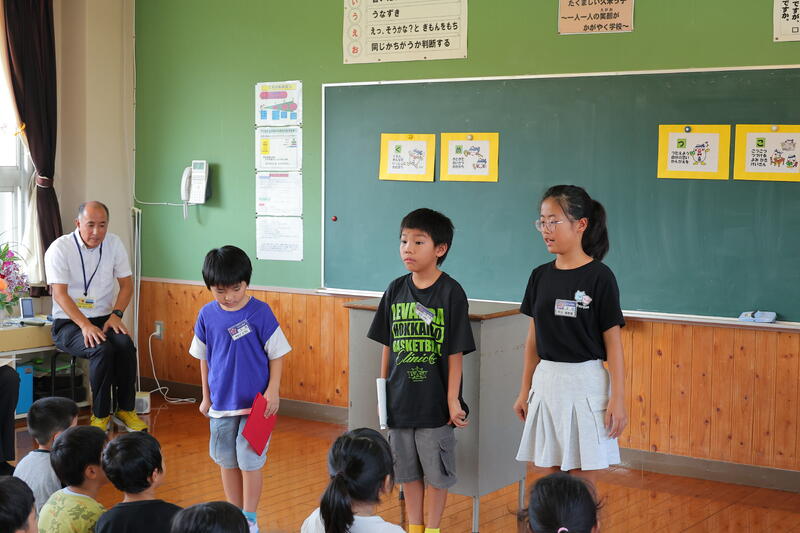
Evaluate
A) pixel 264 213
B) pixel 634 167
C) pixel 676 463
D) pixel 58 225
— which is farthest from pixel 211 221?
pixel 676 463

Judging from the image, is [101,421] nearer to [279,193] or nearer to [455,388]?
[279,193]

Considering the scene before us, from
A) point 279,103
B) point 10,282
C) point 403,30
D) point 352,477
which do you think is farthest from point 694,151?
point 10,282

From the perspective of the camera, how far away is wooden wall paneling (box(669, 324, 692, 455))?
455 centimetres

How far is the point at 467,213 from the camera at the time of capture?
16.9 feet

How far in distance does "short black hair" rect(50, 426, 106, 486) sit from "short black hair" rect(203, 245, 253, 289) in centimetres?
81

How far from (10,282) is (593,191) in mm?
3563

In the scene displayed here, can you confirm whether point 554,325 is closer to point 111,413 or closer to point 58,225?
point 111,413

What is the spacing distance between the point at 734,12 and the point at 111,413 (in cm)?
403

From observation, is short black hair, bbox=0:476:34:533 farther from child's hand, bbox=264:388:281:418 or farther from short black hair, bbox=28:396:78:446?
child's hand, bbox=264:388:281:418

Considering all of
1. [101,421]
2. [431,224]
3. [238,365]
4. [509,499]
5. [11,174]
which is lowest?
[509,499]

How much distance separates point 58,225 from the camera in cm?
600

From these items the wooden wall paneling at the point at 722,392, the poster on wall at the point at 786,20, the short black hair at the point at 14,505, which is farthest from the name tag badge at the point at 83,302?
the poster on wall at the point at 786,20

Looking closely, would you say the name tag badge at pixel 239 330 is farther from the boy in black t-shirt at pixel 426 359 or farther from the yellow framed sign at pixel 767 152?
the yellow framed sign at pixel 767 152

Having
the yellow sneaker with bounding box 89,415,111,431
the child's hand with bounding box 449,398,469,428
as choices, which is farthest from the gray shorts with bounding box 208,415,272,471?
the yellow sneaker with bounding box 89,415,111,431
